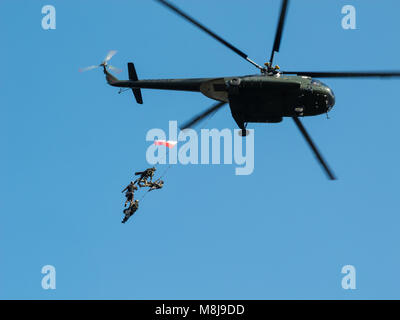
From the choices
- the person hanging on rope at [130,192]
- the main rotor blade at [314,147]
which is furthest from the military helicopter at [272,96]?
the person hanging on rope at [130,192]

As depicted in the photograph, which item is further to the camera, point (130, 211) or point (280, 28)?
point (130, 211)

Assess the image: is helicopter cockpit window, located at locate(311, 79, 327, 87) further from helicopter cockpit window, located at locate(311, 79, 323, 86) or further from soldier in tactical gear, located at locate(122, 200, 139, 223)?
soldier in tactical gear, located at locate(122, 200, 139, 223)

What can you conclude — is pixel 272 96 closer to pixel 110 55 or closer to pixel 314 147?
pixel 314 147

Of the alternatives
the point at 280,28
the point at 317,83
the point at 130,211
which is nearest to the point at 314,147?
the point at 317,83

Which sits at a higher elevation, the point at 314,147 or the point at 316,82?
the point at 316,82

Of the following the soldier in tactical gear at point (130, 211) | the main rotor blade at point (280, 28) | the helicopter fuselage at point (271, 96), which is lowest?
the soldier in tactical gear at point (130, 211)

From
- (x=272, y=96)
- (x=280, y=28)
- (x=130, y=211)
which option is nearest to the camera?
(x=280, y=28)

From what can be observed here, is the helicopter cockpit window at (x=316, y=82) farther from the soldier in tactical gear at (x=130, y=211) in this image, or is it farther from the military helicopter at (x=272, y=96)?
the soldier in tactical gear at (x=130, y=211)

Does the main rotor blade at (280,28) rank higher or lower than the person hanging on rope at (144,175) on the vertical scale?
higher

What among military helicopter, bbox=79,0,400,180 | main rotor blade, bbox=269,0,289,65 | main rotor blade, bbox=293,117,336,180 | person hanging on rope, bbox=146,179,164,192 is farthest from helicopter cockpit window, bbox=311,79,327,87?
person hanging on rope, bbox=146,179,164,192

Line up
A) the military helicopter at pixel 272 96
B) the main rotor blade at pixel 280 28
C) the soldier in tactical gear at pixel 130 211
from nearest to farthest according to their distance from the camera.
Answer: the main rotor blade at pixel 280 28, the military helicopter at pixel 272 96, the soldier in tactical gear at pixel 130 211
